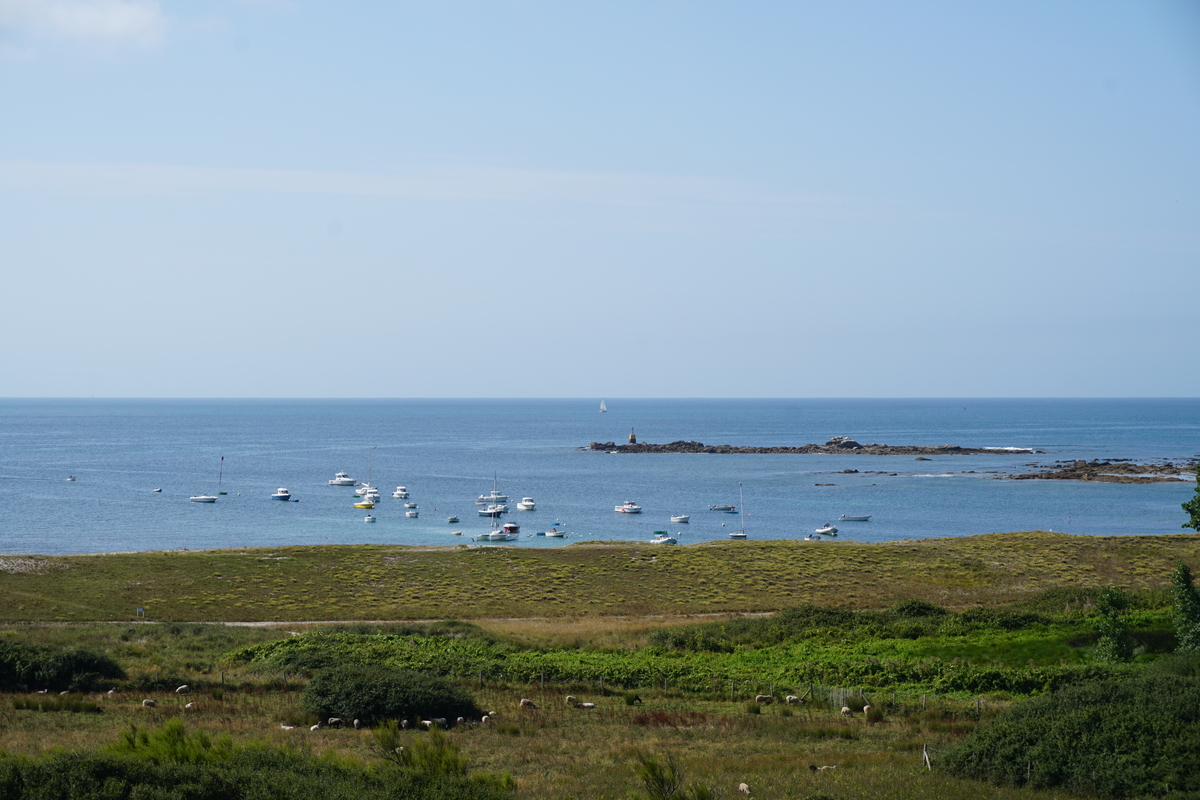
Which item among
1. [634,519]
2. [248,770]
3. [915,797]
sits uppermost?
[248,770]

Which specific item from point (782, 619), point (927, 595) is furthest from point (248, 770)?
point (927, 595)

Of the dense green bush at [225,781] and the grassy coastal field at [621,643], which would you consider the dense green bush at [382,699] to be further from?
the dense green bush at [225,781]

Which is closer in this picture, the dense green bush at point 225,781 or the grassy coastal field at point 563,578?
the dense green bush at point 225,781

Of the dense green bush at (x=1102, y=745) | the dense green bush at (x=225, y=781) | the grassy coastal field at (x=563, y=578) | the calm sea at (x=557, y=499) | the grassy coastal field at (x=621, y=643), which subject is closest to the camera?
the dense green bush at (x=225, y=781)

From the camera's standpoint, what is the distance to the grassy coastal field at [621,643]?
21359 millimetres

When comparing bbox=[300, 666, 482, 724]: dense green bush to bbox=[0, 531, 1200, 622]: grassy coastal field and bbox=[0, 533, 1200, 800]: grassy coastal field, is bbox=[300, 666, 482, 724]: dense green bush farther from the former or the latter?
bbox=[0, 531, 1200, 622]: grassy coastal field

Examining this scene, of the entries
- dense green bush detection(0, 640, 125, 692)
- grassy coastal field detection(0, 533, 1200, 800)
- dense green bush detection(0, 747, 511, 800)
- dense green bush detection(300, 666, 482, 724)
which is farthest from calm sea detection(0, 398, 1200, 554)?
dense green bush detection(0, 747, 511, 800)

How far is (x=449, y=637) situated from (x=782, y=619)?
14.0 m

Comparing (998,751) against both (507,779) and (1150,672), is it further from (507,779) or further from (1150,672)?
(507,779)

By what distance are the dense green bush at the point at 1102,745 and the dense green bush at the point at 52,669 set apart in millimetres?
24156

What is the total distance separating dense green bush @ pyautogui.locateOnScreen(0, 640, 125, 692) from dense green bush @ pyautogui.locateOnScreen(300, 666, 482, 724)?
7.54 m

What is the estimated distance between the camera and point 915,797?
17.3 metres

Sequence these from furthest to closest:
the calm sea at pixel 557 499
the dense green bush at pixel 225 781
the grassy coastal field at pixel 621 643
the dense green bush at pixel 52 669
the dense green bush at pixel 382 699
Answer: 1. the calm sea at pixel 557 499
2. the dense green bush at pixel 52 669
3. the dense green bush at pixel 382 699
4. the grassy coastal field at pixel 621 643
5. the dense green bush at pixel 225 781

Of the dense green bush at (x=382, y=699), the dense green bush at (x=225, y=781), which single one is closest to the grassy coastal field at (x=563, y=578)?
the dense green bush at (x=382, y=699)
